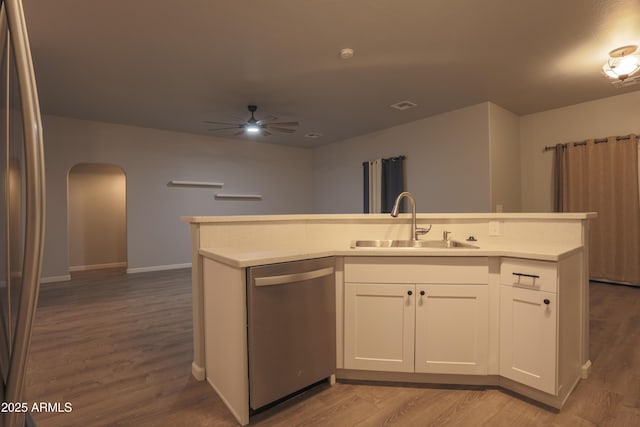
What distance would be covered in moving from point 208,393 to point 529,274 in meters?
1.95

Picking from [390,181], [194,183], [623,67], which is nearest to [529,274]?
[623,67]

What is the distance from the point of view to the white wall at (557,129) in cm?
450

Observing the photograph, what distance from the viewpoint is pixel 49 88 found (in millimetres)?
4027

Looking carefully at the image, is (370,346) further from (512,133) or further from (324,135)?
(324,135)

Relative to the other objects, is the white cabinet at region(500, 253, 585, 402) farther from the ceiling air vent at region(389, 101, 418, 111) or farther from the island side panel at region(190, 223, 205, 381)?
the ceiling air vent at region(389, 101, 418, 111)

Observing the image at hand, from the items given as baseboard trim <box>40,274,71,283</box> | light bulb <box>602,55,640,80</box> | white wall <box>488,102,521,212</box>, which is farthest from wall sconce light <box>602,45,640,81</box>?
baseboard trim <box>40,274,71,283</box>

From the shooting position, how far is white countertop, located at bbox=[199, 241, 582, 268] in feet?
5.52

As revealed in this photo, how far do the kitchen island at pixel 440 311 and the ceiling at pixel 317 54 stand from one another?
1.69 meters

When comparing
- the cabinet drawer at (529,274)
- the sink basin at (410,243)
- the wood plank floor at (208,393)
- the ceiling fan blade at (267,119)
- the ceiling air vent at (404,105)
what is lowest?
the wood plank floor at (208,393)

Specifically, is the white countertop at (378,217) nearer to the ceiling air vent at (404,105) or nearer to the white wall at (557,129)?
the ceiling air vent at (404,105)

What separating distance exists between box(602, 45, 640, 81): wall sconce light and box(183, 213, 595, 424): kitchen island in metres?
2.14

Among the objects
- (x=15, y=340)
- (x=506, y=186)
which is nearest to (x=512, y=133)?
(x=506, y=186)

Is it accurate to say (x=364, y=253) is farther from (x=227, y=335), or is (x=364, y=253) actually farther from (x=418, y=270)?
(x=227, y=335)

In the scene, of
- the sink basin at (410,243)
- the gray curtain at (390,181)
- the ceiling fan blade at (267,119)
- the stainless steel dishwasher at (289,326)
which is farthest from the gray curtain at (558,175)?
the stainless steel dishwasher at (289,326)
